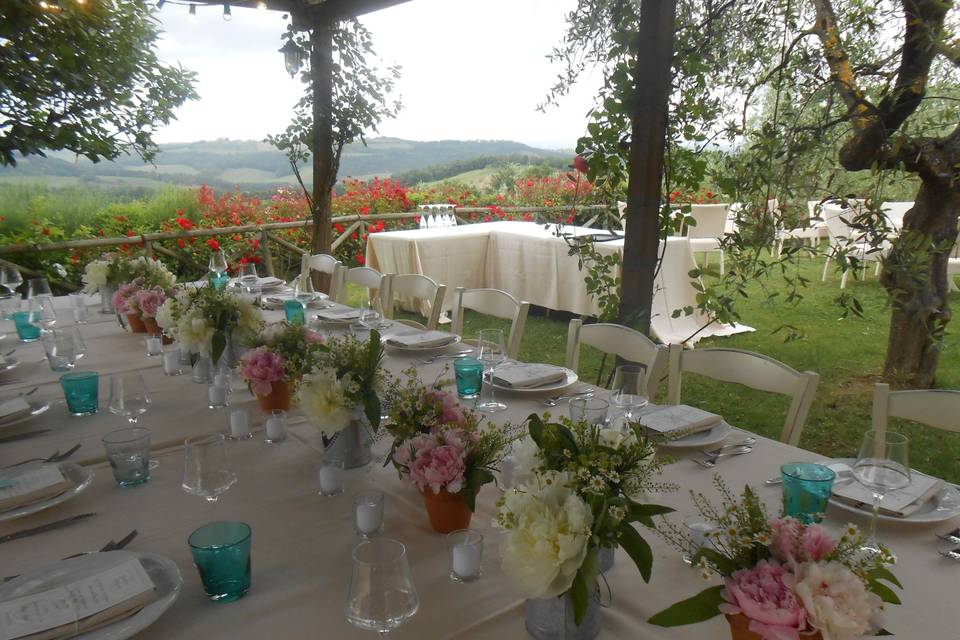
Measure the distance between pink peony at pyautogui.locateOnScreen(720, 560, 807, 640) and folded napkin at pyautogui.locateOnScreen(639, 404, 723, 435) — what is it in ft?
2.66

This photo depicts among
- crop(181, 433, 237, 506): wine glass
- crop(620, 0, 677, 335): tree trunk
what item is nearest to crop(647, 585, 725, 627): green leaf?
crop(181, 433, 237, 506): wine glass

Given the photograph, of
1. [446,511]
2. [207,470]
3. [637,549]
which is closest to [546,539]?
[637,549]

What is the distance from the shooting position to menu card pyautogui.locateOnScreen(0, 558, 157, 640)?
86 cm

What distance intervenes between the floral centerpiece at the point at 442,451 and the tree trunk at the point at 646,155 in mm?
1631

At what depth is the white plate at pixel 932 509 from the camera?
1.16m

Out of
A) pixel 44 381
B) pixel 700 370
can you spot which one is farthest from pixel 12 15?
pixel 700 370

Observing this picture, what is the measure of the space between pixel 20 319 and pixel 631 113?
Result: 269 centimetres

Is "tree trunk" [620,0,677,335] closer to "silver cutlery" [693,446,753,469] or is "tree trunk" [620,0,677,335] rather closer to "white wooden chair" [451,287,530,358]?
"white wooden chair" [451,287,530,358]

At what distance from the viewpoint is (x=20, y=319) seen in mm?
2641

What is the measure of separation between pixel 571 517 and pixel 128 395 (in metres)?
1.40

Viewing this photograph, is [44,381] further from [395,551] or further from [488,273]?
[488,273]

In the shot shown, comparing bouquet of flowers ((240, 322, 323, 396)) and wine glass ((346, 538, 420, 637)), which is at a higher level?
bouquet of flowers ((240, 322, 323, 396))

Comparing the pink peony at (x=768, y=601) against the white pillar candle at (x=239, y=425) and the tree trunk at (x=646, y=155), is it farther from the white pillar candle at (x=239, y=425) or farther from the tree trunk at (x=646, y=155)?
the tree trunk at (x=646, y=155)

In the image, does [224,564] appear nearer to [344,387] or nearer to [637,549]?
[344,387]
